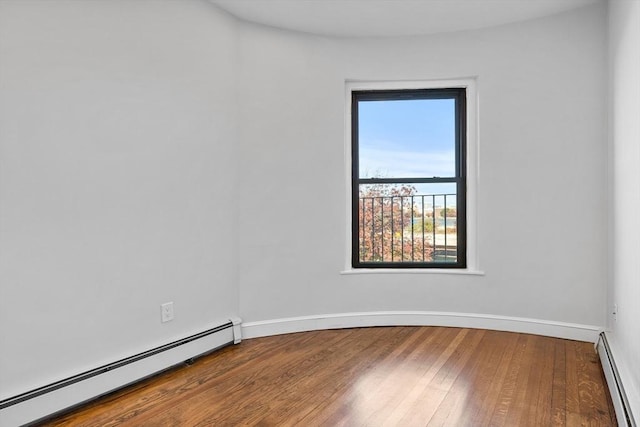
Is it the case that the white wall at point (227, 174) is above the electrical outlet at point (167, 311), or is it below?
above

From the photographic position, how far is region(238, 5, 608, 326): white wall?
333 centimetres

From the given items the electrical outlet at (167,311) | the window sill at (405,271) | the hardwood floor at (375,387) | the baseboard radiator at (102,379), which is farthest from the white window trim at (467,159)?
the electrical outlet at (167,311)

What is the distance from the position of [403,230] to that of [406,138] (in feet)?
2.62

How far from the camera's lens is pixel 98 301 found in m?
2.35

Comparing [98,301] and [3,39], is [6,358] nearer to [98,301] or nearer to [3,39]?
[98,301]

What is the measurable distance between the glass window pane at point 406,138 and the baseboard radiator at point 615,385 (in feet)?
5.50

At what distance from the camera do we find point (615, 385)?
221cm

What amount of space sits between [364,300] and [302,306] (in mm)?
535

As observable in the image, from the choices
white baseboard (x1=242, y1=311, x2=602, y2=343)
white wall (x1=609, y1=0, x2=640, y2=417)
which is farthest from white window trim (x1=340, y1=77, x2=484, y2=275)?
white wall (x1=609, y1=0, x2=640, y2=417)

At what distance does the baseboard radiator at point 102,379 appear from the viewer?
1984 millimetres

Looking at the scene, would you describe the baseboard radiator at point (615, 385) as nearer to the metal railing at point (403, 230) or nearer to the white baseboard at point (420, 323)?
the white baseboard at point (420, 323)

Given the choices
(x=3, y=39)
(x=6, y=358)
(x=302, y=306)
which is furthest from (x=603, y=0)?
(x=6, y=358)

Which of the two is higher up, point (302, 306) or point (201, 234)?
point (201, 234)

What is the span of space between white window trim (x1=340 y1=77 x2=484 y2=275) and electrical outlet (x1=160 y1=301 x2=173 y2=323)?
1.47 metres
